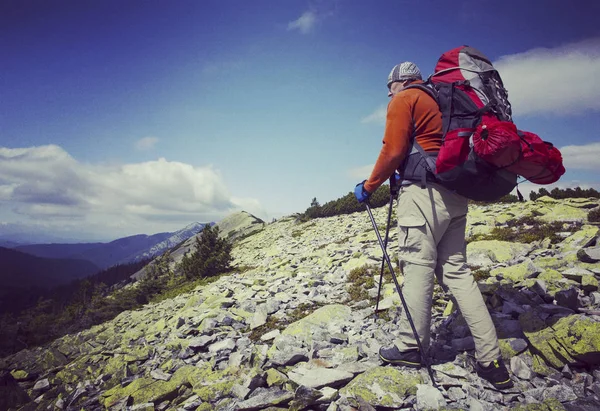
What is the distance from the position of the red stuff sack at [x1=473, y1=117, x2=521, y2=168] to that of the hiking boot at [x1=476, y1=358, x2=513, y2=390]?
213 cm

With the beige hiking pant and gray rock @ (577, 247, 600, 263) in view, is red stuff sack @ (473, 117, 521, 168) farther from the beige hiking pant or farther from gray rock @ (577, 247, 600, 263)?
gray rock @ (577, 247, 600, 263)

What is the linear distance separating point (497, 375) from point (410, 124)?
2.88 meters

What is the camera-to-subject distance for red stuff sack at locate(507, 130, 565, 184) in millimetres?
2740

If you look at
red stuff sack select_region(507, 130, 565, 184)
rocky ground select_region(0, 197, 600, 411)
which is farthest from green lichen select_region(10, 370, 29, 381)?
red stuff sack select_region(507, 130, 565, 184)

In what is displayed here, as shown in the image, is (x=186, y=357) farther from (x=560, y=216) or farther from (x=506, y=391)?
(x=560, y=216)

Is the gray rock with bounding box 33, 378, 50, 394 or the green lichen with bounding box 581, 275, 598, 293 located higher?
the green lichen with bounding box 581, 275, 598, 293

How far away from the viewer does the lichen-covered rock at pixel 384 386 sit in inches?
120

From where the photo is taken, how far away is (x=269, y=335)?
5621 mm

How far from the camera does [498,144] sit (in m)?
2.66

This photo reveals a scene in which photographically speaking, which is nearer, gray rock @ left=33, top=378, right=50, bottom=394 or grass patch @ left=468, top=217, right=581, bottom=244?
gray rock @ left=33, top=378, right=50, bottom=394

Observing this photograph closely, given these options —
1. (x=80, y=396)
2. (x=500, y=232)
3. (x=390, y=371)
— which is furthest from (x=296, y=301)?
(x=500, y=232)

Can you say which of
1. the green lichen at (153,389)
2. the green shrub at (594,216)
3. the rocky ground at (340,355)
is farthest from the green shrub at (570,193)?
the green lichen at (153,389)

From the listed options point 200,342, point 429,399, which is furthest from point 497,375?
point 200,342

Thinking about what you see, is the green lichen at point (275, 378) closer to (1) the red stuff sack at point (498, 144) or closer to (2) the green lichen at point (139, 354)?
(1) the red stuff sack at point (498, 144)
